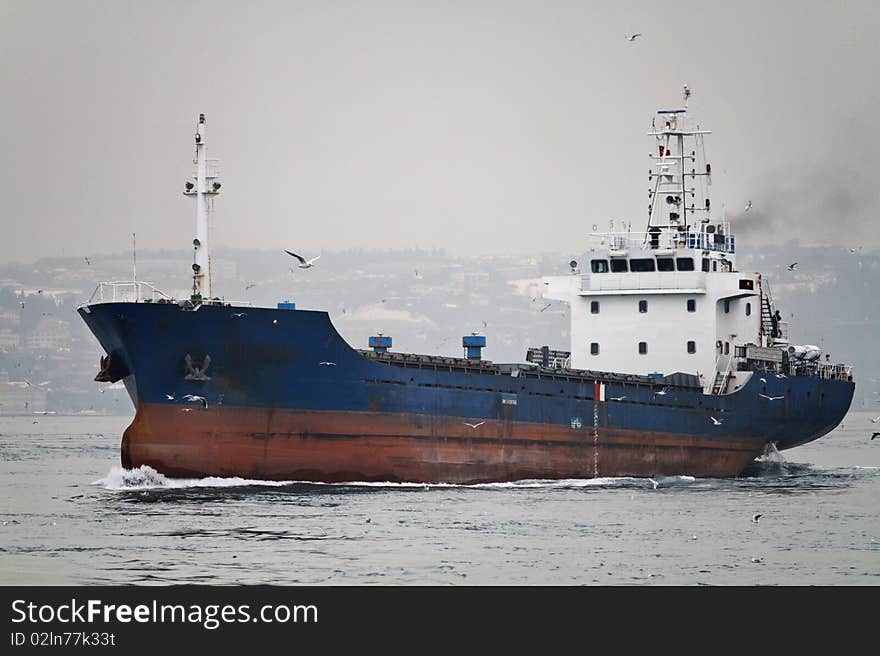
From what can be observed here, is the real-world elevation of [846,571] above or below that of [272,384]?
below

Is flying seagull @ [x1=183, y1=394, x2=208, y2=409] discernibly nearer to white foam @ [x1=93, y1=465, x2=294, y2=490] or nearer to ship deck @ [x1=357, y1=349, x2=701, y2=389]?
white foam @ [x1=93, y1=465, x2=294, y2=490]

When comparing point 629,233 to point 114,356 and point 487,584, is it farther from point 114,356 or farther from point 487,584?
point 487,584

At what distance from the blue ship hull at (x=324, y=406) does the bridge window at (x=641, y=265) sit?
5.46 m

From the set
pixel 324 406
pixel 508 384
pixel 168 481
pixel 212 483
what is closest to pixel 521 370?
pixel 508 384

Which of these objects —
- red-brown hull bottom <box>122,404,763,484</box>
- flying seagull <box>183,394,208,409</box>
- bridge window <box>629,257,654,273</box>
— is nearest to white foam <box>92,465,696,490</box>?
red-brown hull bottom <box>122,404,763,484</box>

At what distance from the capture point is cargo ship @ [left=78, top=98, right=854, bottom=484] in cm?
3525

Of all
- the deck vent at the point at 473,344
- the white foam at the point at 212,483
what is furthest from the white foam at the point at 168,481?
the deck vent at the point at 473,344

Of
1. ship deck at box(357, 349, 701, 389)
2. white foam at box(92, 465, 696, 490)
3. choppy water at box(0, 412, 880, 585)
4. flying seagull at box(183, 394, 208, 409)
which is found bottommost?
choppy water at box(0, 412, 880, 585)

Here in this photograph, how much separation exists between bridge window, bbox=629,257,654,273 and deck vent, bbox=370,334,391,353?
10.9 metres

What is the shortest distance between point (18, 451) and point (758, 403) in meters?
33.1

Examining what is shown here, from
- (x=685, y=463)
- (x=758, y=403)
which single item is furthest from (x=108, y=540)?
(x=758, y=403)

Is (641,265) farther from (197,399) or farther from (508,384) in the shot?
(197,399)

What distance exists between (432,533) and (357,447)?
7.12 meters

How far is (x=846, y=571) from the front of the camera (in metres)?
27.0
